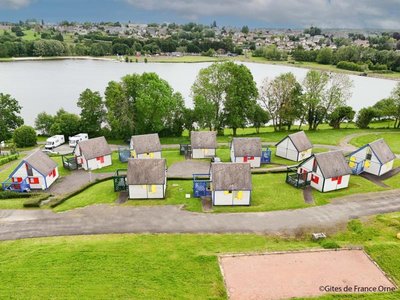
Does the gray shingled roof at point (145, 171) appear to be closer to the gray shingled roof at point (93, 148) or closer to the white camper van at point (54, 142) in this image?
the gray shingled roof at point (93, 148)

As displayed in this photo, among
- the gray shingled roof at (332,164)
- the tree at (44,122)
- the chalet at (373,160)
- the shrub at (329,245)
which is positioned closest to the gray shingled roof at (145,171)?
the shrub at (329,245)

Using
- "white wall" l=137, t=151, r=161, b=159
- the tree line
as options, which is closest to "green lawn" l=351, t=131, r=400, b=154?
the tree line

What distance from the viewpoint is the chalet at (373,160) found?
37688 mm

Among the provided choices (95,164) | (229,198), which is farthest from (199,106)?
(229,198)

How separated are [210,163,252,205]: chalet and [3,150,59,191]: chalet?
1795cm

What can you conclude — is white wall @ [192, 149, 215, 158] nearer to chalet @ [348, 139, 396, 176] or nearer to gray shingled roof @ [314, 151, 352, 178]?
gray shingled roof @ [314, 151, 352, 178]

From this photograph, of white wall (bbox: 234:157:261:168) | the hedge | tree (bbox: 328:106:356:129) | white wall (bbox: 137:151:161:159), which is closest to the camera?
white wall (bbox: 234:157:261:168)

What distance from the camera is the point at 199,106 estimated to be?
55.8 metres

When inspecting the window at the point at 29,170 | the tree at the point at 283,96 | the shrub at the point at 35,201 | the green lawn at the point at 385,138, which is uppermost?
the tree at the point at 283,96

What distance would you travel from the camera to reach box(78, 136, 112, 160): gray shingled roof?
41.1 meters

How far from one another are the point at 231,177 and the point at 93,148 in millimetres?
19139

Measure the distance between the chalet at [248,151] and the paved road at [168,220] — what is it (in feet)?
41.0

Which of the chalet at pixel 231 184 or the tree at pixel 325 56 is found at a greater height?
the tree at pixel 325 56

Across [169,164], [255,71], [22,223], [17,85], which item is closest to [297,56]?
[255,71]
